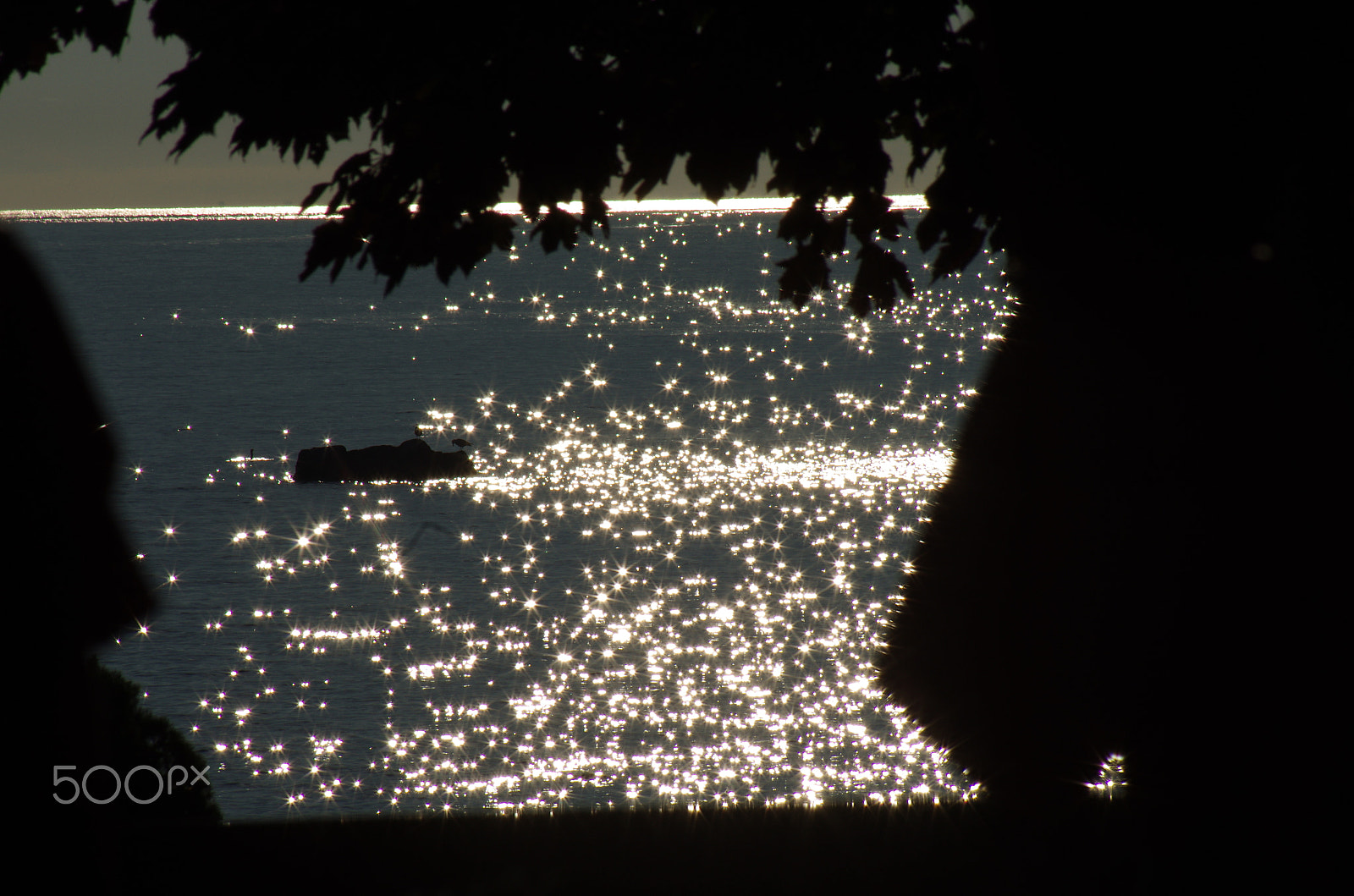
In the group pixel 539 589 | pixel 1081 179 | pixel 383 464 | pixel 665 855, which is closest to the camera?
pixel 665 855

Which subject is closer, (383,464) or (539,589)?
(539,589)

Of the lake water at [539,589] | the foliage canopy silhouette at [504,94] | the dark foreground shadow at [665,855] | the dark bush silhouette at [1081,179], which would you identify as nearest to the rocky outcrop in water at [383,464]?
the lake water at [539,589]

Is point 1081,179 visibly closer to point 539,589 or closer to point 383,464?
point 539,589

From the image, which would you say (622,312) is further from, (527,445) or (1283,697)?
(1283,697)

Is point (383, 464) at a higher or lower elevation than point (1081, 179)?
lower

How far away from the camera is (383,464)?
7200 cm

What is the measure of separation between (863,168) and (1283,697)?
298cm

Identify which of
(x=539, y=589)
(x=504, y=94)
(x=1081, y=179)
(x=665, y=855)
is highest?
(x=504, y=94)

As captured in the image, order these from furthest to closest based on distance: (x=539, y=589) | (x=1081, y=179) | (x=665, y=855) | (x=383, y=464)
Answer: (x=383, y=464) < (x=539, y=589) < (x=1081, y=179) < (x=665, y=855)

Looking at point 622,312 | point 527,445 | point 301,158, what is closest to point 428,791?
point 301,158

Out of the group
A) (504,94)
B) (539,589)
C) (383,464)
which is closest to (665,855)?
(504,94)

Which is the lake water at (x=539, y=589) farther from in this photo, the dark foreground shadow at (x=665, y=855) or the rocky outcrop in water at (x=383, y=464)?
the rocky outcrop in water at (x=383, y=464)

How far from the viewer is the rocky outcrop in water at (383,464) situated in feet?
236

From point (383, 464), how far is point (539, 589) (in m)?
23.0
